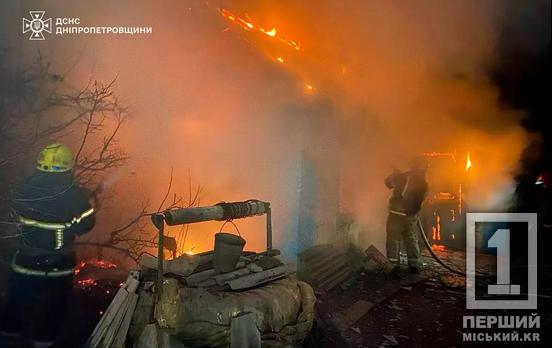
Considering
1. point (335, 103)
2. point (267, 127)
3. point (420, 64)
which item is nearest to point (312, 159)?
point (267, 127)

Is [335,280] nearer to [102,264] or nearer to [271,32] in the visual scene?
[102,264]

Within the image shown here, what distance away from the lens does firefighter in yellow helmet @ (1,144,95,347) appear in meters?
3.86

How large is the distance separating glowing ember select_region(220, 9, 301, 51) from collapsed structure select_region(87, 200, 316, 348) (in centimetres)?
493

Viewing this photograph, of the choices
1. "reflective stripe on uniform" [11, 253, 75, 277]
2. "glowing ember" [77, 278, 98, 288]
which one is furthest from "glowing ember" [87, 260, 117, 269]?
"reflective stripe on uniform" [11, 253, 75, 277]

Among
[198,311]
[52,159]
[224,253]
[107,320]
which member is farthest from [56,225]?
[198,311]

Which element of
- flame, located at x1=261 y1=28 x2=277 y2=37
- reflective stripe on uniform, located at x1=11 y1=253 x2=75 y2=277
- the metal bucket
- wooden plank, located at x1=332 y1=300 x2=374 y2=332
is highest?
flame, located at x1=261 y1=28 x2=277 y2=37

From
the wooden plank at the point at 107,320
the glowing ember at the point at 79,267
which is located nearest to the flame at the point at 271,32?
the glowing ember at the point at 79,267

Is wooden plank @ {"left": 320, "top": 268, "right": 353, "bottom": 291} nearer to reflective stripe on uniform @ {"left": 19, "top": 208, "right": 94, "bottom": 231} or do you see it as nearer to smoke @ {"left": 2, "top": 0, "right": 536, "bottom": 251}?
→ smoke @ {"left": 2, "top": 0, "right": 536, "bottom": 251}

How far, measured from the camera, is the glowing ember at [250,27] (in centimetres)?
728

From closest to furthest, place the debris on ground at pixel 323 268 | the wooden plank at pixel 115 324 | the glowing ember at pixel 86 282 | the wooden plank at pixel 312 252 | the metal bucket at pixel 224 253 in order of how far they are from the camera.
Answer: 1. the wooden plank at pixel 115 324
2. the metal bucket at pixel 224 253
3. the glowing ember at pixel 86 282
4. the debris on ground at pixel 323 268
5. the wooden plank at pixel 312 252

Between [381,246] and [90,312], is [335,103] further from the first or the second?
[90,312]

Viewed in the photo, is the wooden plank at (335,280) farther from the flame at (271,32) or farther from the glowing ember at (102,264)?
the flame at (271,32)

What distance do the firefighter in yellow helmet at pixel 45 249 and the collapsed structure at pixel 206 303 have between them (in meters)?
1.32

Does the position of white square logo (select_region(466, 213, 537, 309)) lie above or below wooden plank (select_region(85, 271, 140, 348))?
below
